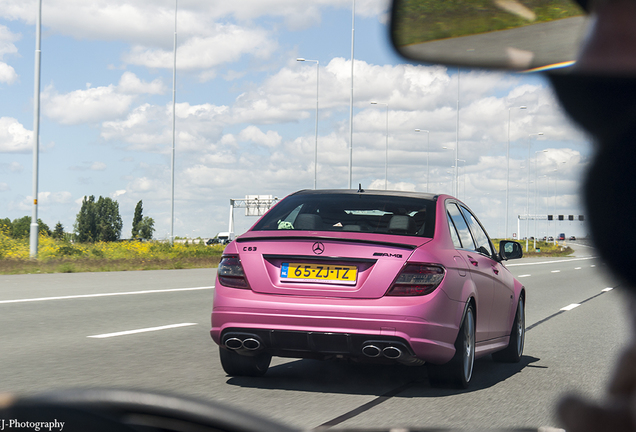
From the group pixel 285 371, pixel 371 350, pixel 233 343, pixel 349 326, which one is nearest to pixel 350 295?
pixel 349 326

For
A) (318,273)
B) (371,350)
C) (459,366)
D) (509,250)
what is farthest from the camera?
(509,250)

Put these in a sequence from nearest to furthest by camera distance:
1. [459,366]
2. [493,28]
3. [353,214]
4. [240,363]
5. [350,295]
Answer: [493,28]
[350,295]
[459,366]
[240,363]
[353,214]

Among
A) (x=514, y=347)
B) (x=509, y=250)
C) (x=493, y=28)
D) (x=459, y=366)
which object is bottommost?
(x=514, y=347)

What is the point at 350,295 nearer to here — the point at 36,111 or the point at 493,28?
the point at 493,28

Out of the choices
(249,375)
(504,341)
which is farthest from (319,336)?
(504,341)

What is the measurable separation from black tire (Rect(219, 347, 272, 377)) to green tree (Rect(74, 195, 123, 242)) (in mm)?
120038

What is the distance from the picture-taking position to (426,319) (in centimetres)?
557

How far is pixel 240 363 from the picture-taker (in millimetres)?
6383

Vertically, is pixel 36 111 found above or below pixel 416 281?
above

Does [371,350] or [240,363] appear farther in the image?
[240,363]

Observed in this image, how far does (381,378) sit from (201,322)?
451 centimetres

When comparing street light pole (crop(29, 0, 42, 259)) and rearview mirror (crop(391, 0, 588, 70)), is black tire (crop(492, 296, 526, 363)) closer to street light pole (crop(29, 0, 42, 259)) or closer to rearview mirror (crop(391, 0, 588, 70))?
rearview mirror (crop(391, 0, 588, 70))

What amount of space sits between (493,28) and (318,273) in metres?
4.44

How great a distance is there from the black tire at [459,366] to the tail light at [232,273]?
1602 mm
